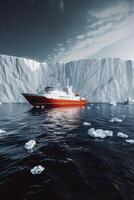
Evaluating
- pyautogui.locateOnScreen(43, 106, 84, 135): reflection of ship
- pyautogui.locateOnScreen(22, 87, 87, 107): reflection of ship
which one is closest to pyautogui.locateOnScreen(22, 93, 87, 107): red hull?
pyautogui.locateOnScreen(22, 87, 87, 107): reflection of ship

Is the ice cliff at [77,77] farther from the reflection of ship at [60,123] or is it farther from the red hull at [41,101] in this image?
the reflection of ship at [60,123]

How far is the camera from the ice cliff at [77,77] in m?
83.2

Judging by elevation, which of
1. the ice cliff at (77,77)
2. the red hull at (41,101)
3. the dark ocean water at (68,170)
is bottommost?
the dark ocean water at (68,170)

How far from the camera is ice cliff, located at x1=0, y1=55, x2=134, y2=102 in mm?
83250

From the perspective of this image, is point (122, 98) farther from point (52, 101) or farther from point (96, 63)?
point (52, 101)

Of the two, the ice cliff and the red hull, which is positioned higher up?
the ice cliff

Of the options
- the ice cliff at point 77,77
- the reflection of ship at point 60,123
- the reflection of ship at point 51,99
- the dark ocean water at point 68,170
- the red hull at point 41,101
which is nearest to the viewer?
the dark ocean water at point 68,170

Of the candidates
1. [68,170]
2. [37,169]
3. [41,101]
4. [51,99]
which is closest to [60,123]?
[68,170]

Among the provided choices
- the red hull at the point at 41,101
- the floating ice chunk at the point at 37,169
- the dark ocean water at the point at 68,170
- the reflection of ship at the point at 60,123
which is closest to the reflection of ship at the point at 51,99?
the red hull at the point at 41,101

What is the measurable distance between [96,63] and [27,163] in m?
96.8

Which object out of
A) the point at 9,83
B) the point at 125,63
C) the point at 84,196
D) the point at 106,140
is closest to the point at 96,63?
the point at 125,63

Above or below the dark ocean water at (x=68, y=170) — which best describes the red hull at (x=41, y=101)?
above

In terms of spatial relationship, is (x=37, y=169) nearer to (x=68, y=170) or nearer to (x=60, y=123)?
(x=68, y=170)

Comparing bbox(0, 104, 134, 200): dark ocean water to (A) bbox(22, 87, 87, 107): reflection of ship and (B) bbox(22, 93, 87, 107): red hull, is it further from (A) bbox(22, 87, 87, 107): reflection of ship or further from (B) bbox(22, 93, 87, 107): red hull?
(A) bbox(22, 87, 87, 107): reflection of ship
